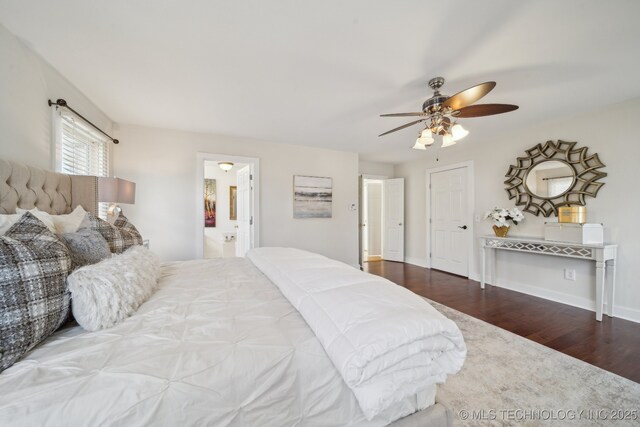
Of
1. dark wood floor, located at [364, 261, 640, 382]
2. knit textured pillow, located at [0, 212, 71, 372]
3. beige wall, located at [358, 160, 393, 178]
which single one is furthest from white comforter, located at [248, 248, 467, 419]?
beige wall, located at [358, 160, 393, 178]

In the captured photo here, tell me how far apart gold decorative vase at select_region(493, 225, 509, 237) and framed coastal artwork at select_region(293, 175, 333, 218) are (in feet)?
8.70

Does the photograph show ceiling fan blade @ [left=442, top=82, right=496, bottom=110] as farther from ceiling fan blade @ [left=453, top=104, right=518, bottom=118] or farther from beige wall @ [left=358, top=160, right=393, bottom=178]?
beige wall @ [left=358, top=160, right=393, bottom=178]

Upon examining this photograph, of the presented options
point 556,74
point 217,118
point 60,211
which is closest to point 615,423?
point 556,74

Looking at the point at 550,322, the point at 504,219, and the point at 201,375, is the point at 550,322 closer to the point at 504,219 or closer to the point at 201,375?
the point at 504,219

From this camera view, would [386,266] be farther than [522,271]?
Yes

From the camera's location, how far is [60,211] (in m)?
1.79

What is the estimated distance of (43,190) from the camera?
5.36 feet

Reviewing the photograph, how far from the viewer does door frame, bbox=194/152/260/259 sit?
3561mm

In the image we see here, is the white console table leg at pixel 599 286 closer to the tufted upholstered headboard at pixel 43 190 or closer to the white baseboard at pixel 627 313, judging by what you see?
the white baseboard at pixel 627 313

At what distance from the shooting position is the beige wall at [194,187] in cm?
331

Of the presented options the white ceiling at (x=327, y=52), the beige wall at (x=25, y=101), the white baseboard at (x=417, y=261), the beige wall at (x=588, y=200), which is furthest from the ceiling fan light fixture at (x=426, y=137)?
the white baseboard at (x=417, y=261)

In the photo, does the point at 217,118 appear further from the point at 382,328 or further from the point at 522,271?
the point at 522,271

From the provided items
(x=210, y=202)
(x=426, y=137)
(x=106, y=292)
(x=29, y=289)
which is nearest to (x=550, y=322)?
(x=426, y=137)

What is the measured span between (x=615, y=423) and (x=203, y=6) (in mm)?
3382
